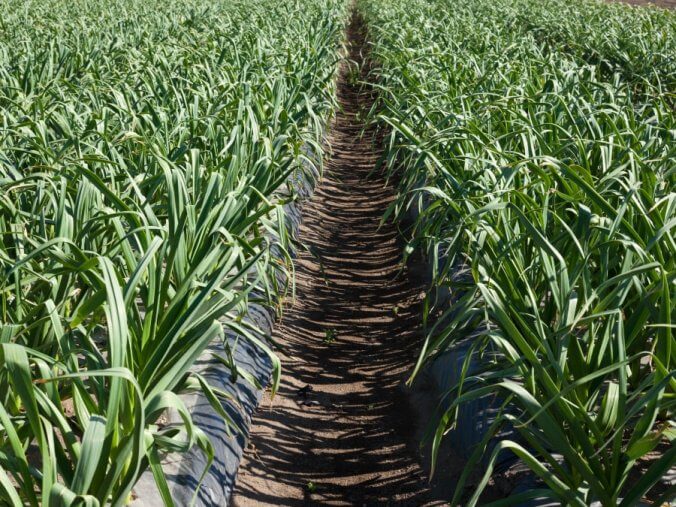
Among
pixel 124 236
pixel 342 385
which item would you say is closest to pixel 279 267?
pixel 342 385

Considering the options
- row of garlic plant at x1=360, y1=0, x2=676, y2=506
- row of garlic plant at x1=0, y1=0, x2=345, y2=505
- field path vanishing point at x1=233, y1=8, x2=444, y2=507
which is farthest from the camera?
field path vanishing point at x1=233, y1=8, x2=444, y2=507

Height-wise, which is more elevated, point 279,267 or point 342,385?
point 279,267

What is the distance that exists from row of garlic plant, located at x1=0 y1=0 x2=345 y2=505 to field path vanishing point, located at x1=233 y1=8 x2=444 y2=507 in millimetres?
376

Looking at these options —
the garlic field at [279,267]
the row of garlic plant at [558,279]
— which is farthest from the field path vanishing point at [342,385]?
the row of garlic plant at [558,279]

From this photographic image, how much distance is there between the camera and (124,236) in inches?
89.0

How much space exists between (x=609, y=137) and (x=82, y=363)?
93.2 inches

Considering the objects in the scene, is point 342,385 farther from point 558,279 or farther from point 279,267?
point 558,279

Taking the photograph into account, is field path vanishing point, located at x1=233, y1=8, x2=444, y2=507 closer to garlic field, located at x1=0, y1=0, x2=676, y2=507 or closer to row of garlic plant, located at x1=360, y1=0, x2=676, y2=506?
garlic field, located at x1=0, y1=0, x2=676, y2=507

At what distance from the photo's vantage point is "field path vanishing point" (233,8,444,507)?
2.83m

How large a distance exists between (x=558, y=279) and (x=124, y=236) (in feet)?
4.50

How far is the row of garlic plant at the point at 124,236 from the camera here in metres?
1.83

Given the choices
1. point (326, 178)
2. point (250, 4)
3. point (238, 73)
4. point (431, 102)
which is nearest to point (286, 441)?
point (431, 102)

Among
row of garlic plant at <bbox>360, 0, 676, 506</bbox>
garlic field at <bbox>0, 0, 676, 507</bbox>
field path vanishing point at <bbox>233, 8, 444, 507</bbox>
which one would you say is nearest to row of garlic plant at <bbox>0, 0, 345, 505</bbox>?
garlic field at <bbox>0, 0, 676, 507</bbox>

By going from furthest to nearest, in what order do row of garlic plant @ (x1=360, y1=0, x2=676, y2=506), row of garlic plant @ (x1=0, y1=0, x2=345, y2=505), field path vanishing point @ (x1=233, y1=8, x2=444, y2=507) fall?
field path vanishing point @ (x1=233, y1=8, x2=444, y2=507) → row of garlic plant @ (x1=360, y1=0, x2=676, y2=506) → row of garlic plant @ (x1=0, y1=0, x2=345, y2=505)
